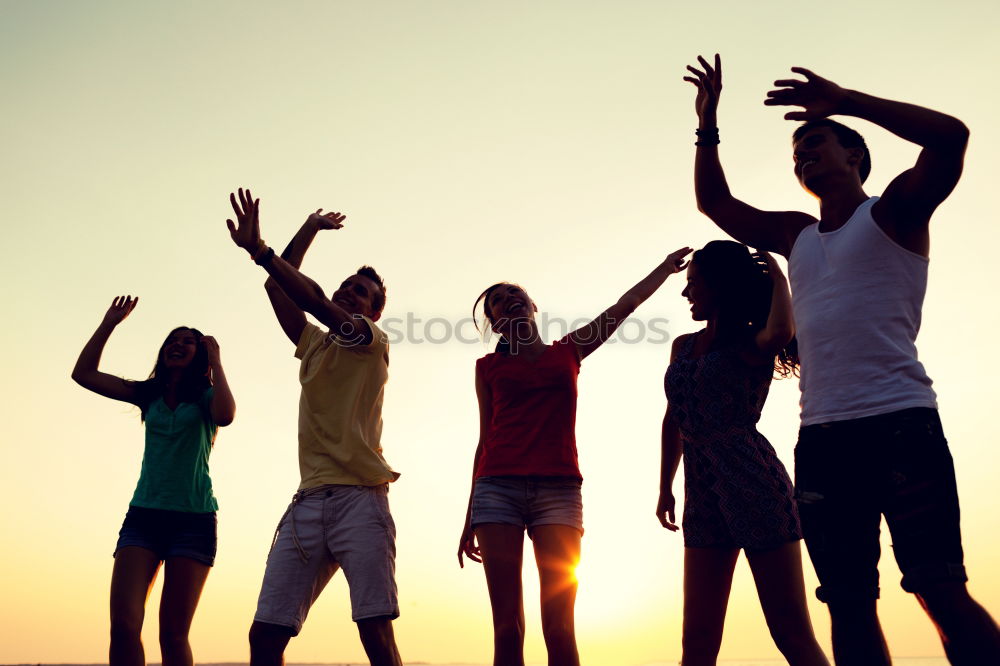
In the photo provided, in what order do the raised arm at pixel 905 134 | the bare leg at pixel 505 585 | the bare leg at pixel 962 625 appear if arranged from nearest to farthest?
1. the bare leg at pixel 962 625
2. the raised arm at pixel 905 134
3. the bare leg at pixel 505 585

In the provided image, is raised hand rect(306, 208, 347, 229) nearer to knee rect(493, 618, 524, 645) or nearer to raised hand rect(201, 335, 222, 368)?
raised hand rect(201, 335, 222, 368)

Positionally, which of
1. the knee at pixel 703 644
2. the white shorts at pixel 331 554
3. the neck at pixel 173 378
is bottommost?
the knee at pixel 703 644

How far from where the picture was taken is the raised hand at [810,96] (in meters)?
3.72

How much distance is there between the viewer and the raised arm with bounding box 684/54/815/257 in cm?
454

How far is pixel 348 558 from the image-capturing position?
537cm

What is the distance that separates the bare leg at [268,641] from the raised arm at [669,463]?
2388 millimetres

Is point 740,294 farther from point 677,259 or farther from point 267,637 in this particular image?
point 267,637

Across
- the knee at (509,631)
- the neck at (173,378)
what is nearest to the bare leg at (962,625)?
the knee at (509,631)

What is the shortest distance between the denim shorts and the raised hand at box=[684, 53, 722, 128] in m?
2.41

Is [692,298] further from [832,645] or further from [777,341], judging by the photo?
[832,645]

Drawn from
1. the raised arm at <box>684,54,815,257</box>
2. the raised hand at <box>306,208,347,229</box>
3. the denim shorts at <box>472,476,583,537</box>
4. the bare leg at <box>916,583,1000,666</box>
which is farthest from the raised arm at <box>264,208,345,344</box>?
the bare leg at <box>916,583,1000,666</box>

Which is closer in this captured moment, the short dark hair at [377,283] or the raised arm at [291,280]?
the raised arm at [291,280]

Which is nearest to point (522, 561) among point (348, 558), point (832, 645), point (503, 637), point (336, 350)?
point (503, 637)

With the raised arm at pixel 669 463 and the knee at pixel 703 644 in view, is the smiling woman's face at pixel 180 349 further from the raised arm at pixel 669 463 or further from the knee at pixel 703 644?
the knee at pixel 703 644
